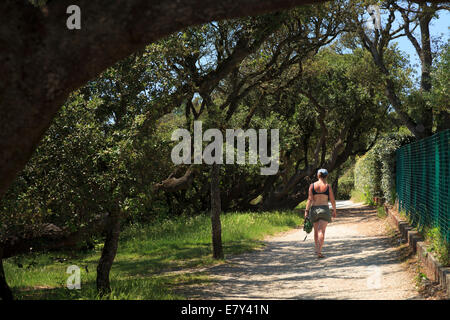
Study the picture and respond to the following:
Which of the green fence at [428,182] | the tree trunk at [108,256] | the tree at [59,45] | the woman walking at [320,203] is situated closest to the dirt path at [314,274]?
the woman walking at [320,203]

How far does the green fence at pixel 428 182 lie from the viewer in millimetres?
8461

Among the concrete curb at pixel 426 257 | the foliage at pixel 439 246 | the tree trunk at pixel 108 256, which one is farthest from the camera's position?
the tree trunk at pixel 108 256

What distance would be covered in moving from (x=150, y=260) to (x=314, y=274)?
5163 mm

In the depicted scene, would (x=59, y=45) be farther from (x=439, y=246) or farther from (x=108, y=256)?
(x=439, y=246)

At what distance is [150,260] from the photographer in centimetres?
1289

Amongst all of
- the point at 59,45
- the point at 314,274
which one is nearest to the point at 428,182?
the point at 314,274

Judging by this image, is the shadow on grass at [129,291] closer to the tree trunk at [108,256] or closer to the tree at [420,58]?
the tree trunk at [108,256]

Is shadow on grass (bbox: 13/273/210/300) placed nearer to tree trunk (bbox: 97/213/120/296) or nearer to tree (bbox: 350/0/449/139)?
tree trunk (bbox: 97/213/120/296)

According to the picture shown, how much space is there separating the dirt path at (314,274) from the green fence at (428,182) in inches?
42.4

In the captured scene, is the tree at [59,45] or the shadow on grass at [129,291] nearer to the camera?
the tree at [59,45]

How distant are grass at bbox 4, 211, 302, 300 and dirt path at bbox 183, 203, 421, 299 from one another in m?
0.70

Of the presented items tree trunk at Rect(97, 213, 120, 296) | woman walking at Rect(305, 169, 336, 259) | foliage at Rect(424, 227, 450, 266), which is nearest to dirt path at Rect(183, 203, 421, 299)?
foliage at Rect(424, 227, 450, 266)

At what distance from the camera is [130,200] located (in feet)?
23.4

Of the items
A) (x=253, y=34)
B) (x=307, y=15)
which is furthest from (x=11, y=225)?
(x=307, y=15)
